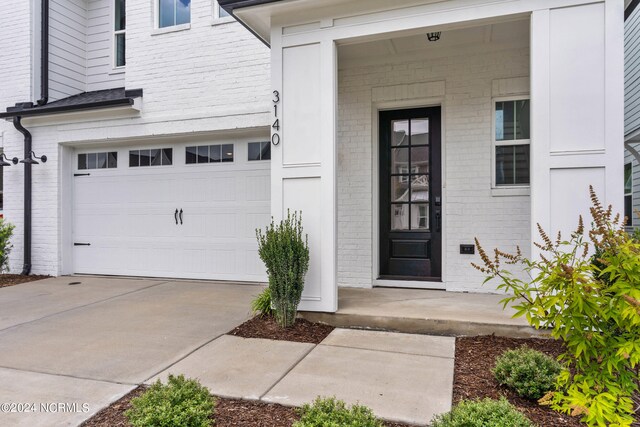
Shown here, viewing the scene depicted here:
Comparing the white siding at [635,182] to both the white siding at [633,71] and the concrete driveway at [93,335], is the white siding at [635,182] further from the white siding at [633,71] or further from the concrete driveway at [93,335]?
the concrete driveway at [93,335]

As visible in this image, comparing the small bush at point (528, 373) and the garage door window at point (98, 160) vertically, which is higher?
the garage door window at point (98, 160)

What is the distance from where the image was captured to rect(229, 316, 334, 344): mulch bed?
3.83m

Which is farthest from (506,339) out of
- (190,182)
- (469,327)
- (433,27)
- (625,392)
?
(190,182)

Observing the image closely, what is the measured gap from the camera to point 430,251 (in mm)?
5324

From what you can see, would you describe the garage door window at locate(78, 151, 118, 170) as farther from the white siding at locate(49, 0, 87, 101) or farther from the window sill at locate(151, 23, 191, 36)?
the window sill at locate(151, 23, 191, 36)

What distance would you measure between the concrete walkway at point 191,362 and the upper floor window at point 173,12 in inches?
179

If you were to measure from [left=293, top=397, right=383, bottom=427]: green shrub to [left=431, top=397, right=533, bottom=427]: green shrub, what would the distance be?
368mm

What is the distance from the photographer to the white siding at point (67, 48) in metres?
7.28

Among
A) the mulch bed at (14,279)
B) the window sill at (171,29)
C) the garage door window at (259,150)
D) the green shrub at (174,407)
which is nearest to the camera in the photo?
the green shrub at (174,407)

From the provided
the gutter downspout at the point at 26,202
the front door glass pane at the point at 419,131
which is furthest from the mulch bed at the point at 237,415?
the gutter downspout at the point at 26,202

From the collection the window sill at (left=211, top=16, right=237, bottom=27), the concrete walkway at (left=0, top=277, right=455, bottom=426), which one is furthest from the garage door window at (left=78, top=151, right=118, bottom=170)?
the concrete walkway at (left=0, top=277, right=455, bottom=426)

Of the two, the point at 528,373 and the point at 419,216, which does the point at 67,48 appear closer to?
the point at 419,216

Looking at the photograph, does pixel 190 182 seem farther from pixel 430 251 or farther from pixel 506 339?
pixel 506 339

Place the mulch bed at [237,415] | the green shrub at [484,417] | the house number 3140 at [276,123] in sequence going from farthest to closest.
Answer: the house number 3140 at [276,123], the mulch bed at [237,415], the green shrub at [484,417]
